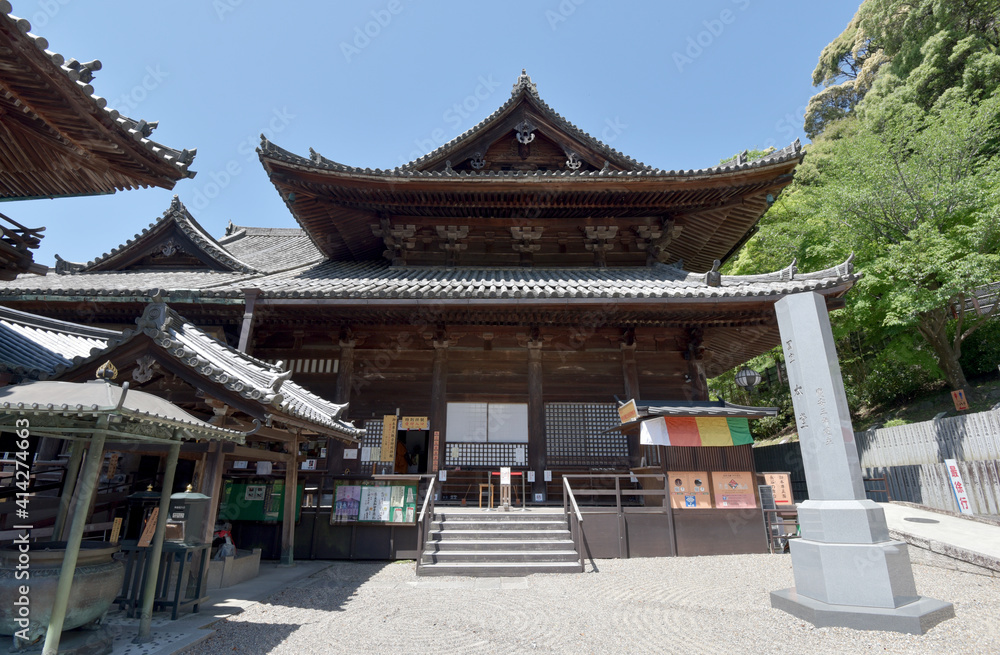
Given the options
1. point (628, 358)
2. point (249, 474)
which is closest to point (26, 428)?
point (249, 474)

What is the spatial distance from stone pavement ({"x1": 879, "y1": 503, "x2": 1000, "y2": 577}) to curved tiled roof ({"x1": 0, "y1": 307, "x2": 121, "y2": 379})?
13.1 metres

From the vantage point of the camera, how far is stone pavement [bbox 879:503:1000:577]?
7.25m

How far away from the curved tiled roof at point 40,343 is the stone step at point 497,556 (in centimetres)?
607

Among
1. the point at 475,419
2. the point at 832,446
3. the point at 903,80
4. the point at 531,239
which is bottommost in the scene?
the point at 832,446

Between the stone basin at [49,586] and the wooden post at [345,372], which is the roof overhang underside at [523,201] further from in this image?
the stone basin at [49,586]

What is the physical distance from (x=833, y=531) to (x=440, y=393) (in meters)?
8.22

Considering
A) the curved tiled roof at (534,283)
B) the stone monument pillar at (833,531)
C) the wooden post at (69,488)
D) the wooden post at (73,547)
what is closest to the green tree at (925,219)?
the curved tiled roof at (534,283)

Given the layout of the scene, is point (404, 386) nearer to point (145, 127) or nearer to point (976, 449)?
point (145, 127)

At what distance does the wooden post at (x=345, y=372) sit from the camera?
11.6 m

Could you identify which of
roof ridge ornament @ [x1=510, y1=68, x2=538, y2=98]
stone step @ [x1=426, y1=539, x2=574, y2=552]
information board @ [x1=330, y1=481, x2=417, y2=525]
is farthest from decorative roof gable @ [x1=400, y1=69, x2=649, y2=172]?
stone step @ [x1=426, y1=539, x2=574, y2=552]

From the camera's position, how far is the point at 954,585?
670 cm

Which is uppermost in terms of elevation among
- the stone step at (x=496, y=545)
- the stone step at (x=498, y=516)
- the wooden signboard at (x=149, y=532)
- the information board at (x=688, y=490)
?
the information board at (x=688, y=490)

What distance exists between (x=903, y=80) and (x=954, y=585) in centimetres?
3055

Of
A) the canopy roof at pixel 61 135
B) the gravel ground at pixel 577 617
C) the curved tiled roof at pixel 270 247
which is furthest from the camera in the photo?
the curved tiled roof at pixel 270 247
